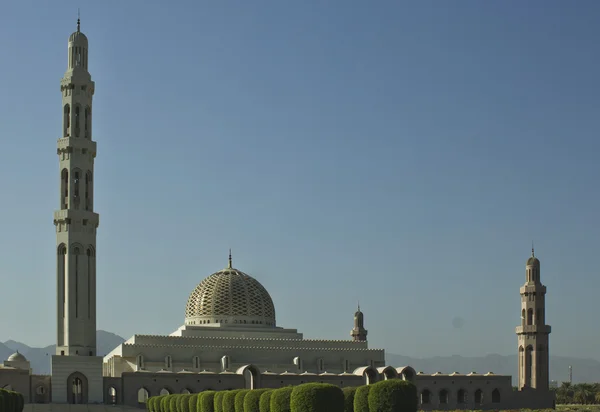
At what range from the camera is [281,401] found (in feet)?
110

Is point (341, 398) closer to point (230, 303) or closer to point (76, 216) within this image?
point (76, 216)

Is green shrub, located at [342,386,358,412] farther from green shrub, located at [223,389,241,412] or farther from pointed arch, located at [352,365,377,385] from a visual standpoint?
pointed arch, located at [352,365,377,385]

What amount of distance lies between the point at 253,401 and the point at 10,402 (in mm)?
11200

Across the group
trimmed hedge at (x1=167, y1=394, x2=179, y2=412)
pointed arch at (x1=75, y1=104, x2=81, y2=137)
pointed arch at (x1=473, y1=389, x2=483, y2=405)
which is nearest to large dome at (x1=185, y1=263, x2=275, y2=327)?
pointed arch at (x1=473, y1=389, x2=483, y2=405)

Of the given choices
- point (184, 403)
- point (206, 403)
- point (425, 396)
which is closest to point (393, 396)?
point (206, 403)

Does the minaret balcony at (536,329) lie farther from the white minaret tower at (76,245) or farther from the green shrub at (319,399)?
the green shrub at (319,399)

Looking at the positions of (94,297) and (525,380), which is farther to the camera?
(525,380)

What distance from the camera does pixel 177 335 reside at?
62.5 m

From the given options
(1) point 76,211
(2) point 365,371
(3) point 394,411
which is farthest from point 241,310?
(3) point 394,411

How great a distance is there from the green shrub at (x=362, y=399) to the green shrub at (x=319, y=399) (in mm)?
550

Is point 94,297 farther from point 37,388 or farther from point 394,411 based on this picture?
point 394,411

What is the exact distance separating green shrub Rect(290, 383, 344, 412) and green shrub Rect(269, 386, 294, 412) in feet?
4.37

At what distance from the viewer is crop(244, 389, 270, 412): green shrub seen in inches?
1426

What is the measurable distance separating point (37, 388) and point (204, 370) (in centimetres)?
1027
